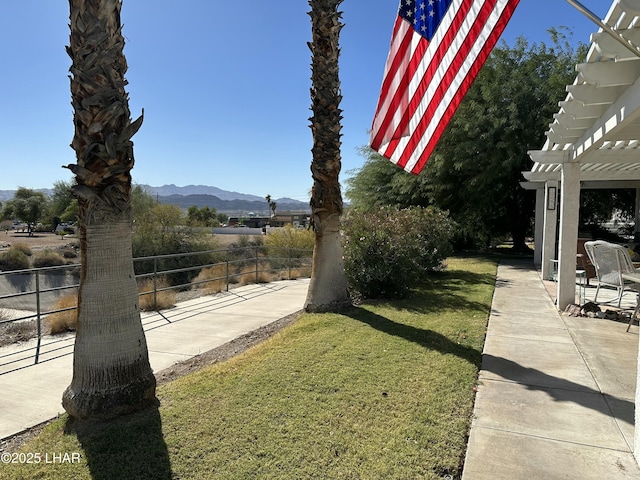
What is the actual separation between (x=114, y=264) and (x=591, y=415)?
431 centimetres

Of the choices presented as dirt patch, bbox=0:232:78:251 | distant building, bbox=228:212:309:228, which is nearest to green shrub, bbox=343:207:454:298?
dirt patch, bbox=0:232:78:251

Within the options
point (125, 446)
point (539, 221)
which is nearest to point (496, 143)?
point (539, 221)

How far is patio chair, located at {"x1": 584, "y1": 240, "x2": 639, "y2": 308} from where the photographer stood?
725 cm

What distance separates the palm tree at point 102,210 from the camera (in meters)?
3.56

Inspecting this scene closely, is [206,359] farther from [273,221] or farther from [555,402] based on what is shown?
[273,221]

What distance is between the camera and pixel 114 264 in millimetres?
3719

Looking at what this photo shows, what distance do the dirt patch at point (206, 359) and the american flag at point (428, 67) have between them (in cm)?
323

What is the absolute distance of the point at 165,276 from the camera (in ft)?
49.4

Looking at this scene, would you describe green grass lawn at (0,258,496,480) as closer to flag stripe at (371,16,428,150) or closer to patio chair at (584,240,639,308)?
flag stripe at (371,16,428,150)

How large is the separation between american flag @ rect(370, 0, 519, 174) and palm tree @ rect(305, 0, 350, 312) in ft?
4.31

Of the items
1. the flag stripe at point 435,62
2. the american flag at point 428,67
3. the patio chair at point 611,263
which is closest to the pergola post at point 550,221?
the patio chair at point 611,263

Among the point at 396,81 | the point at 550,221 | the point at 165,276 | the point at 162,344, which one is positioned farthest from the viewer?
the point at 165,276

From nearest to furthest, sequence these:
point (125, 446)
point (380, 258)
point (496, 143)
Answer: point (125, 446) → point (380, 258) → point (496, 143)

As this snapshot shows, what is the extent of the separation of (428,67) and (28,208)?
221ft
